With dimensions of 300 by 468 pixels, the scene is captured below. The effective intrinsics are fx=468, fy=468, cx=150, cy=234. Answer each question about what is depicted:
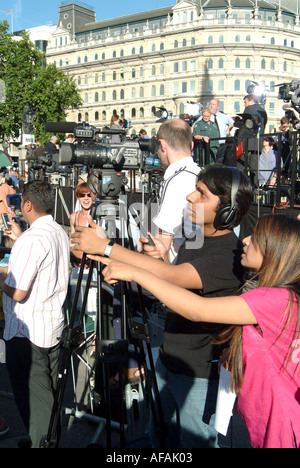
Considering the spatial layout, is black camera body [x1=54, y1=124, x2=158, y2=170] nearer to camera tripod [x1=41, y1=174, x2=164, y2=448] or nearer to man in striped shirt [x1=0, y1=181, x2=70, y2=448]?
camera tripod [x1=41, y1=174, x2=164, y2=448]

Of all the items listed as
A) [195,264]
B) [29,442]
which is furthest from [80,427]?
[195,264]

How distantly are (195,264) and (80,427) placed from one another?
2.08 meters

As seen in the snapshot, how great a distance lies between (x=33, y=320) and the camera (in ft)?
9.80

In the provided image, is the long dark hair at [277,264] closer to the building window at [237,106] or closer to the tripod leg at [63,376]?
the tripod leg at [63,376]

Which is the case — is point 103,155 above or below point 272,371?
above

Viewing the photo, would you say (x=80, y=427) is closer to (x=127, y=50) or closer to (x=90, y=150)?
(x=90, y=150)

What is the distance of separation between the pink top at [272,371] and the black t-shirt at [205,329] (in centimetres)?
33

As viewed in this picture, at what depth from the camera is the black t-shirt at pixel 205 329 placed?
A: 7.18 feet

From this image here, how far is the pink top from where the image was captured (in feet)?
6.02

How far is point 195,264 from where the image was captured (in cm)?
214

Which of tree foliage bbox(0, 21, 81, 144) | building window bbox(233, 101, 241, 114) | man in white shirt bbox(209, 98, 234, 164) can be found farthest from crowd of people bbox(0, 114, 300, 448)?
building window bbox(233, 101, 241, 114)

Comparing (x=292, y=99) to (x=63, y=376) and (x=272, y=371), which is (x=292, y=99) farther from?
(x=272, y=371)

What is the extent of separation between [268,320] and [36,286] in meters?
1.66

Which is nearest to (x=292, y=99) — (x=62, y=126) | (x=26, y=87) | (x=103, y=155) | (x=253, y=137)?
(x=253, y=137)
